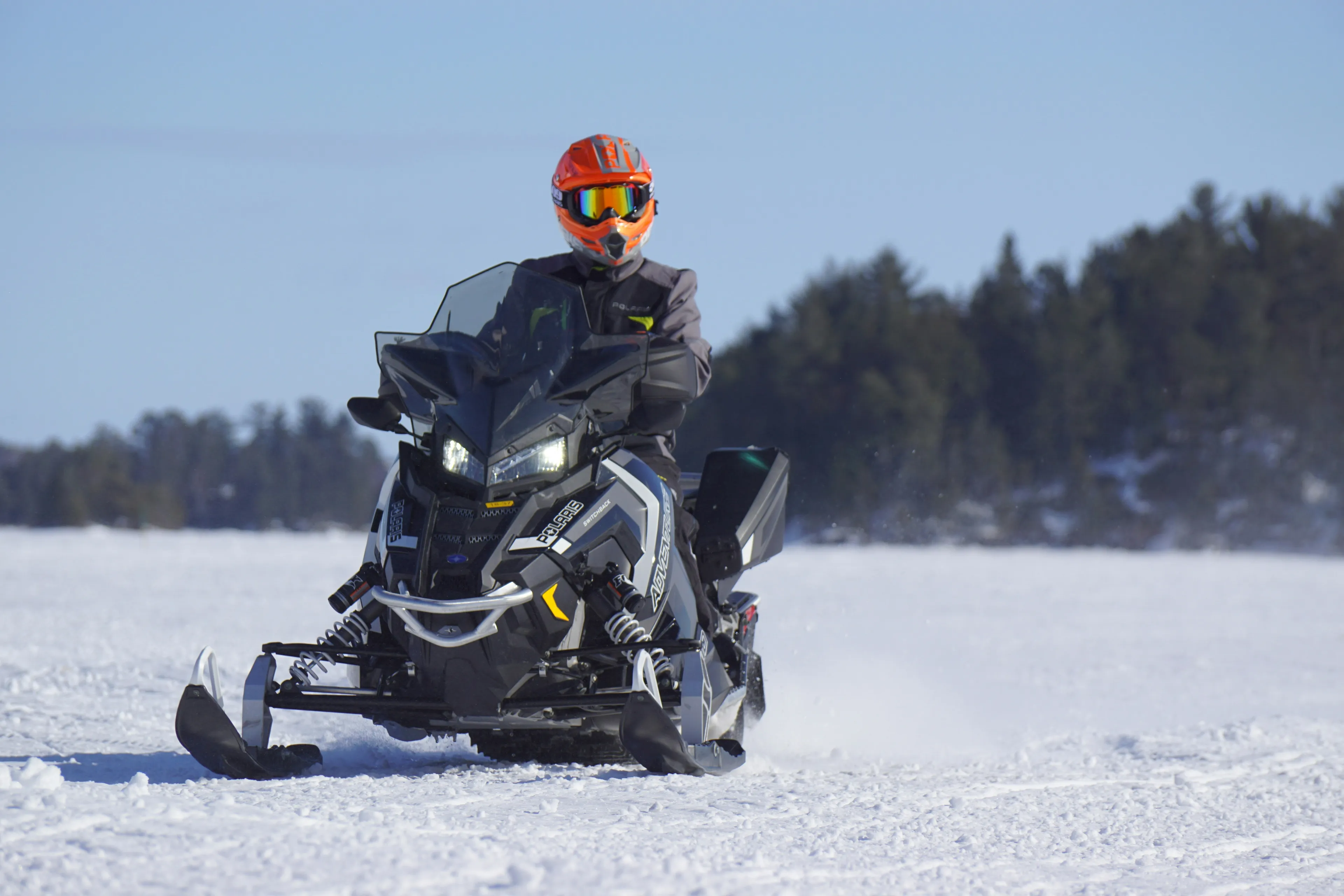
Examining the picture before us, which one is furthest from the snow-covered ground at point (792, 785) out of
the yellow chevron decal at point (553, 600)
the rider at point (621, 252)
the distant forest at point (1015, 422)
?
the distant forest at point (1015, 422)

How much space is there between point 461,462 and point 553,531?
32 cm

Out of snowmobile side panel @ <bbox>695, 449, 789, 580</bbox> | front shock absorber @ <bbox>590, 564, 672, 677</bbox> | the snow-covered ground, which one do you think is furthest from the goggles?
the snow-covered ground

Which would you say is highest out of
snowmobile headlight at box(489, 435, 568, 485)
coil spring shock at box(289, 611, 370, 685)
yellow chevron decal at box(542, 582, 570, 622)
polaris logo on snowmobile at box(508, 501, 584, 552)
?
snowmobile headlight at box(489, 435, 568, 485)

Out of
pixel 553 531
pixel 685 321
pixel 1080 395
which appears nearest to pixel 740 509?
pixel 685 321

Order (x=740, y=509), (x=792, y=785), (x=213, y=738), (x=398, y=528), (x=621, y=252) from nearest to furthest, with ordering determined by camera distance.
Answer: (x=213, y=738)
(x=398, y=528)
(x=792, y=785)
(x=621, y=252)
(x=740, y=509)

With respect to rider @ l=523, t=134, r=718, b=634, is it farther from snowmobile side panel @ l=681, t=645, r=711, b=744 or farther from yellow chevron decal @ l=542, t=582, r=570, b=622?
yellow chevron decal @ l=542, t=582, r=570, b=622

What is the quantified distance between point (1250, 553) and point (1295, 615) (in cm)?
2669

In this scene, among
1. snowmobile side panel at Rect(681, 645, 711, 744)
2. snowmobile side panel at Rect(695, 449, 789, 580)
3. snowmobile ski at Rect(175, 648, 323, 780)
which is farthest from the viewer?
snowmobile side panel at Rect(695, 449, 789, 580)

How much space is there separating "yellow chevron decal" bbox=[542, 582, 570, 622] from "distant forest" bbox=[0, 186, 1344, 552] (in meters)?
34.4

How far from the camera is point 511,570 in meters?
3.69

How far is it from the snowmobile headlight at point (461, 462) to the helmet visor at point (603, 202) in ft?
4.06

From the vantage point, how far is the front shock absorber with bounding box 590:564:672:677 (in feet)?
12.6

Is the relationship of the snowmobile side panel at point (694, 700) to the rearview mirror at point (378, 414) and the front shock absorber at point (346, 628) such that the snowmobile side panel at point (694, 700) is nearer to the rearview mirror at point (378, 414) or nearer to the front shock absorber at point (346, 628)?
the front shock absorber at point (346, 628)

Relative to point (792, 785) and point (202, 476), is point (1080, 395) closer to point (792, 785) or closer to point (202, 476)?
point (202, 476)
